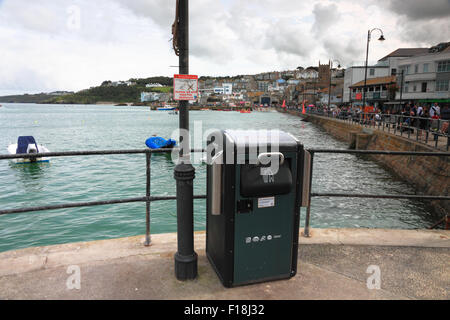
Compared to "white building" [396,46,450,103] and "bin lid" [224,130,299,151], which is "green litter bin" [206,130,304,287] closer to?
"bin lid" [224,130,299,151]

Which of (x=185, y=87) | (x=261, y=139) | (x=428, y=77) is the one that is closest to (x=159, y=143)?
(x=185, y=87)

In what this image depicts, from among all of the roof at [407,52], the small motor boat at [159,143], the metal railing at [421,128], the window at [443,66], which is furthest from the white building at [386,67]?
the small motor boat at [159,143]

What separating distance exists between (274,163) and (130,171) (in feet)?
68.2

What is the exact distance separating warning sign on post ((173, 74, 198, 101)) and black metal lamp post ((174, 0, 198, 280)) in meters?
0.10

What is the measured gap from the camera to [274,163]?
3.21 metres

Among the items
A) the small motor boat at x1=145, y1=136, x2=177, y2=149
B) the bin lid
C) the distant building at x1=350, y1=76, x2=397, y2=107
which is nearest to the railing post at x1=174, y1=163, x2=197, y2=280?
the bin lid

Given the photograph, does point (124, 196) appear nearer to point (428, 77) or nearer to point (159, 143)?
point (159, 143)

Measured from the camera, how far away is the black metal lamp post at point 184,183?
3.29 metres

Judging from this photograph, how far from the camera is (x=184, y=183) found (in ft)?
11.1

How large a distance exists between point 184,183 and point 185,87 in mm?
926

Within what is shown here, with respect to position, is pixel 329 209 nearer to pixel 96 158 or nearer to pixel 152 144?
pixel 152 144

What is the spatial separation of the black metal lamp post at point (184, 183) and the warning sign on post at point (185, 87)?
0.33 feet

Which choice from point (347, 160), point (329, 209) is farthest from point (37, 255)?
point (347, 160)
